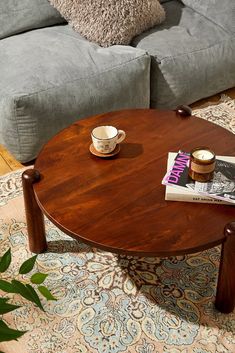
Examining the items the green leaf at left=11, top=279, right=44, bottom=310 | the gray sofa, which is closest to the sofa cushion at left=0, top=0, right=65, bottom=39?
the gray sofa

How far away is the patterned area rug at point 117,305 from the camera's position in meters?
1.49

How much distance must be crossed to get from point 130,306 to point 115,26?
1355 mm

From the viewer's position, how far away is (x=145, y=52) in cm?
226

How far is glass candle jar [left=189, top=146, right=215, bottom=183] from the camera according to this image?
4.72 ft

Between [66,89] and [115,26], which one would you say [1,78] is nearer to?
[66,89]

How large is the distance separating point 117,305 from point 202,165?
21.5 inches

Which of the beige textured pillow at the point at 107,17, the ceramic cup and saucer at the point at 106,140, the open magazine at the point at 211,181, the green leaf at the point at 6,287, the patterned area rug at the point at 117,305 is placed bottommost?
the patterned area rug at the point at 117,305

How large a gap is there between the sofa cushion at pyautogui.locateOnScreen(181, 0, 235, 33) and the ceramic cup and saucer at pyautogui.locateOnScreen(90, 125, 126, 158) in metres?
1.22

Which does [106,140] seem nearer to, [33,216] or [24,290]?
[33,216]

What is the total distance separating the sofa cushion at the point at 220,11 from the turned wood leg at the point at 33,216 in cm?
150

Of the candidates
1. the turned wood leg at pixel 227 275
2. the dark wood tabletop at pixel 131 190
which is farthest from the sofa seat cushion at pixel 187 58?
the turned wood leg at pixel 227 275

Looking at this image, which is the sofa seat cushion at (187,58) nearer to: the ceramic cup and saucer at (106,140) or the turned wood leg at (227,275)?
the ceramic cup and saucer at (106,140)

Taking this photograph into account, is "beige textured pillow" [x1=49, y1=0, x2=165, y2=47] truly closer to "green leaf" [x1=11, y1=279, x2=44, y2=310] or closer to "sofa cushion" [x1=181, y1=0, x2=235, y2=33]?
"sofa cushion" [x1=181, y1=0, x2=235, y2=33]

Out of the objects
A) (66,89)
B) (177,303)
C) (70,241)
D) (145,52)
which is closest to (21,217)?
(70,241)
